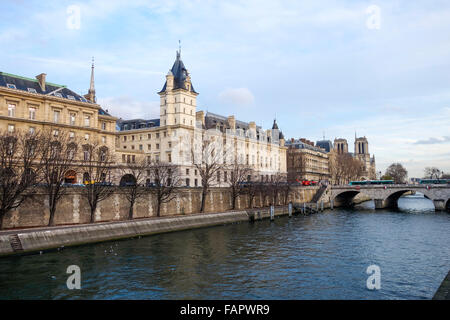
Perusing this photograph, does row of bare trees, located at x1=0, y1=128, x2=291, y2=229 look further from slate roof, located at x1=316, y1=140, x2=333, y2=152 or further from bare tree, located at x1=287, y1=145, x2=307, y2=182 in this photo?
Result: slate roof, located at x1=316, y1=140, x2=333, y2=152

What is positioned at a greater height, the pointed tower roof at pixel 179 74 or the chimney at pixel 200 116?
the pointed tower roof at pixel 179 74

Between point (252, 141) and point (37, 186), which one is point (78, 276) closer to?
point (37, 186)

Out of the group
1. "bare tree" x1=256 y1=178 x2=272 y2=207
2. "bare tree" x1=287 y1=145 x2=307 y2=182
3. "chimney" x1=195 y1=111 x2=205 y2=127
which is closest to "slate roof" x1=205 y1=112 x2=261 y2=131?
"chimney" x1=195 y1=111 x2=205 y2=127

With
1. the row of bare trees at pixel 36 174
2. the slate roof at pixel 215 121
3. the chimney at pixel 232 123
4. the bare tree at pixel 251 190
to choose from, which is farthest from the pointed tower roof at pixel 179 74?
the row of bare trees at pixel 36 174

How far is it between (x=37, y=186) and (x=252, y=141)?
7144 centimetres

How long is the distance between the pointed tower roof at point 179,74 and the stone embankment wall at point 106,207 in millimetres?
27369

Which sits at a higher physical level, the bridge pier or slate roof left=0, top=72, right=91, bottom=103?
slate roof left=0, top=72, right=91, bottom=103

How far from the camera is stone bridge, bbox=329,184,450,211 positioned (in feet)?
251

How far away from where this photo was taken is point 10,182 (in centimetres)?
3472

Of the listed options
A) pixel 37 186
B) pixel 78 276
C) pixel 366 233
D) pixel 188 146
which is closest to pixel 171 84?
pixel 188 146

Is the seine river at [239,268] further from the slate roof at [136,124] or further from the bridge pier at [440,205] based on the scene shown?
the slate roof at [136,124]

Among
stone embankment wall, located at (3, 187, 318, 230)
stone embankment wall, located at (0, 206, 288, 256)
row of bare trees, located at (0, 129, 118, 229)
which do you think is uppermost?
row of bare trees, located at (0, 129, 118, 229)

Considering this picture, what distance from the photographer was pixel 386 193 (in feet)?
279

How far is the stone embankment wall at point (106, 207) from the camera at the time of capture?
3753 cm
